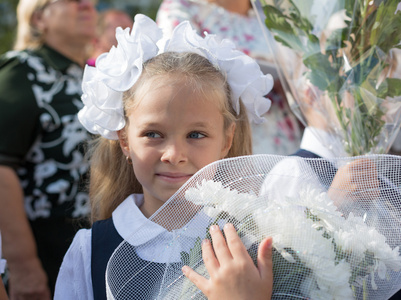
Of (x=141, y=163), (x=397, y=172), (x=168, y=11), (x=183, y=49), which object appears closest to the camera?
(x=397, y=172)

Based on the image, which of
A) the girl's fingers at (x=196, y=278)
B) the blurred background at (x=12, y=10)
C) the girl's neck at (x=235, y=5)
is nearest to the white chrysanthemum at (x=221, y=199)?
the girl's fingers at (x=196, y=278)

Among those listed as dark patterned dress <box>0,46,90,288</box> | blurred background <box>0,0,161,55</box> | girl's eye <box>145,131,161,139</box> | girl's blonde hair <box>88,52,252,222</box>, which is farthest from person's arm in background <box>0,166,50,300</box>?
blurred background <box>0,0,161,55</box>

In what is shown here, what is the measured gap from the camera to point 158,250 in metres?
1.56

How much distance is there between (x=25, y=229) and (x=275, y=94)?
65.7 inches

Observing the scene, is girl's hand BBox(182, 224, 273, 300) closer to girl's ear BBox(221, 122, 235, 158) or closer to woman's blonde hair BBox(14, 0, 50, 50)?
girl's ear BBox(221, 122, 235, 158)

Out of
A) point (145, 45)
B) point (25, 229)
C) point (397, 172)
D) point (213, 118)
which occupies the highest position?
point (397, 172)

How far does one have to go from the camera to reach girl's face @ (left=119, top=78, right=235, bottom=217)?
1.95m

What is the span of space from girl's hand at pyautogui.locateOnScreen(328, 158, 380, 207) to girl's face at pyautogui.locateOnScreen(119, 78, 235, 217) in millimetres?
564

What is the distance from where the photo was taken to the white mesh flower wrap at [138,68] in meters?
2.08

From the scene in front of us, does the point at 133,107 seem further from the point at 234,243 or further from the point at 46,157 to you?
the point at 46,157

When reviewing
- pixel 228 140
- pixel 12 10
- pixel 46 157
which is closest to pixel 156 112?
pixel 228 140

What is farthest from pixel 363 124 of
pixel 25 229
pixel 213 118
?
pixel 25 229

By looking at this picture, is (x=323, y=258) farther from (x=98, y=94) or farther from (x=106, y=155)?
(x=106, y=155)

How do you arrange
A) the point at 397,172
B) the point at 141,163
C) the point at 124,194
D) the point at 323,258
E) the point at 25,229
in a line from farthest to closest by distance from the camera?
the point at 25,229
the point at 124,194
the point at 141,163
the point at 397,172
the point at 323,258
